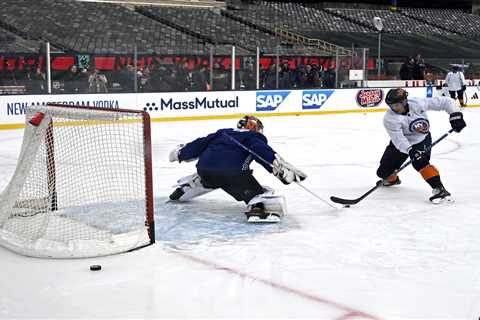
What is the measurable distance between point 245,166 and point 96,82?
8208 millimetres

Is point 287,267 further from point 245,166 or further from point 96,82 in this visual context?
point 96,82

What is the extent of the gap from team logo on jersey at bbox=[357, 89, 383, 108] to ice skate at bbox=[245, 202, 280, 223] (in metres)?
11.7

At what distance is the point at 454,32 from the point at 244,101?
20343 millimetres

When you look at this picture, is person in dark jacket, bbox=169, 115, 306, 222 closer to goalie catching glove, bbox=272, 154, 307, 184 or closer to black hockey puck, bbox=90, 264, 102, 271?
goalie catching glove, bbox=272, 154, 307, 184

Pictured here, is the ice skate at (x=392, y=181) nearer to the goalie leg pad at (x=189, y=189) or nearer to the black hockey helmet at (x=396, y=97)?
the black hockey helmet at (x=396, y=97)

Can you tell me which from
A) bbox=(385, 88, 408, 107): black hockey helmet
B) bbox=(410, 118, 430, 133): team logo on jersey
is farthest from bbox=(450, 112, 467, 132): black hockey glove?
bbox=(385, 88, 408, 107): black hockey helmet

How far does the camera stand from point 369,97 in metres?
16.3

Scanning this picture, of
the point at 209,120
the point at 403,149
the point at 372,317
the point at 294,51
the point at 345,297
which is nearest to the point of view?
the point at 372,317

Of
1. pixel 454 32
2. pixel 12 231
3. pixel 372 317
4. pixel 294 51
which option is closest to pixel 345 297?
pixel 372 317

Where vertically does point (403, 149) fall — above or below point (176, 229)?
above

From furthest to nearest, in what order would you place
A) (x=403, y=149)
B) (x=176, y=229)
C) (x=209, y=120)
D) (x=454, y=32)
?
(x=454, y=32), (x=209, y=120), (x=403, y=149), (x=176, y=229)

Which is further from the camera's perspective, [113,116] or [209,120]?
[209,120]

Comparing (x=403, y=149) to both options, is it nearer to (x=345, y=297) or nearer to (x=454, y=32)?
(x=345, y=297)

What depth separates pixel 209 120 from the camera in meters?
13.5
